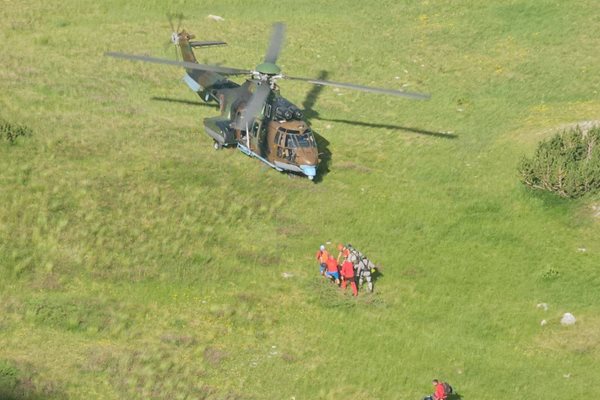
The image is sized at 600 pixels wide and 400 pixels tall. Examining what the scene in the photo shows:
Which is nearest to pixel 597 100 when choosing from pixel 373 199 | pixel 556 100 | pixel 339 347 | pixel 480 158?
pixel 556 100

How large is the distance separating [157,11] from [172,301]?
105 ft

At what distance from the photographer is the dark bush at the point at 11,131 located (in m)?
→ 34.5

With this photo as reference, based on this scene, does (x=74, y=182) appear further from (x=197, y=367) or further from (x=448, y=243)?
(x=448, y=243)

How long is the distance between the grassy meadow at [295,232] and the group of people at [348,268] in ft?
1.84

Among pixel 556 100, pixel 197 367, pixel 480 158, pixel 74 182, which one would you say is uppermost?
pixel 556 100

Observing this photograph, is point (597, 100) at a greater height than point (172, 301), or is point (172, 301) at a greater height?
point (597, 100)

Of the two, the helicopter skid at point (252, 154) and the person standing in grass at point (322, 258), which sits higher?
the helicopter skid at point (252, 154)

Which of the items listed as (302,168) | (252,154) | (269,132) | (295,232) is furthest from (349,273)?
(252,154)

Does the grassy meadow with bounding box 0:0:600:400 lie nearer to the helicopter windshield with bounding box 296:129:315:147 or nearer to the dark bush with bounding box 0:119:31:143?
the dark bush with bounding box 0:119:31:143

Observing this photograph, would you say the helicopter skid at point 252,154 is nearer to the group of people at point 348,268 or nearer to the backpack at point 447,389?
the group of people at point 348,268

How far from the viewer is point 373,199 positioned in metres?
34.0

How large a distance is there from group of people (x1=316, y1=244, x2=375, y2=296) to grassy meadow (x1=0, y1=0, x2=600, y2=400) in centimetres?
56

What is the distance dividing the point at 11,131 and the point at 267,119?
11479 mm

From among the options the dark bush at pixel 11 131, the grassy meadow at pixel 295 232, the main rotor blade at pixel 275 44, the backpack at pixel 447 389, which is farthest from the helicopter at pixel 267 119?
the backpack at pixel 447 389
